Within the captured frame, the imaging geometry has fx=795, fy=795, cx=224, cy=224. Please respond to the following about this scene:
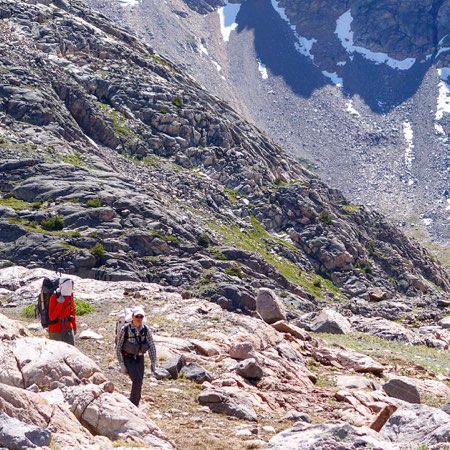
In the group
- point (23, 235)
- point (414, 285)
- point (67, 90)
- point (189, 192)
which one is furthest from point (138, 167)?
point (414, 285)

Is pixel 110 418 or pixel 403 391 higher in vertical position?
pixel 110 418

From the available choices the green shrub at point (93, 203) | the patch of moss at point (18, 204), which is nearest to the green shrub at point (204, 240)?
the green shrub at point (93, 203)

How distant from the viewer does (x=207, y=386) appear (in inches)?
801

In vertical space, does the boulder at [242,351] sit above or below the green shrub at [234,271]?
above

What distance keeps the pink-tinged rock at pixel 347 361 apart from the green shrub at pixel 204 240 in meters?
43.4

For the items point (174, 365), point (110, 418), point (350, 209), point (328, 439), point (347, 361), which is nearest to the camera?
point (328, 439)

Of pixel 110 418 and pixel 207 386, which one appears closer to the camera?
pixel 110 418

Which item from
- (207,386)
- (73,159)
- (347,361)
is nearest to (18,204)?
(73,159)

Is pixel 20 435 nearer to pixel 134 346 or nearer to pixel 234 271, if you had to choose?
pixel 134 346

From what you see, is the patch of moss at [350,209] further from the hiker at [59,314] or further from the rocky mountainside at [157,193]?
the hiker at [59,314]

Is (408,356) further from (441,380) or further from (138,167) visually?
(138,167)

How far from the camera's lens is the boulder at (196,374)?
2110cm

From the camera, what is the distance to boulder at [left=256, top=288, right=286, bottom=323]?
35.2 metres

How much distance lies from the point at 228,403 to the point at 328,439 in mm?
7489
